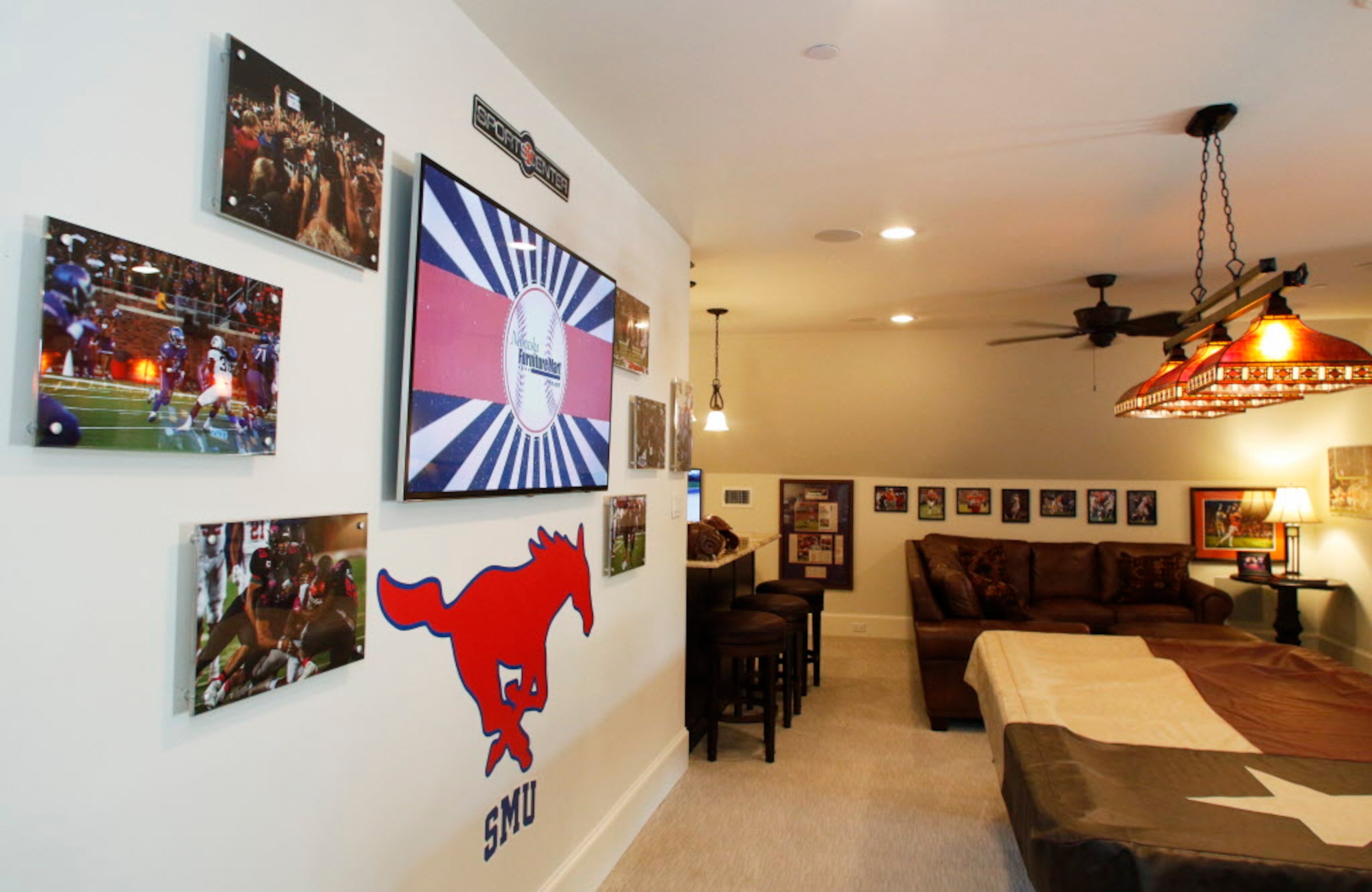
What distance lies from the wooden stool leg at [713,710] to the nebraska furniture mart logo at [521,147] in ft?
8.08

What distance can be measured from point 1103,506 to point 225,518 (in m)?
7.01

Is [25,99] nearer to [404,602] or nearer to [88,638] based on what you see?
[88,638]

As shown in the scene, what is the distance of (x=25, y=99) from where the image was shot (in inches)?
40.5

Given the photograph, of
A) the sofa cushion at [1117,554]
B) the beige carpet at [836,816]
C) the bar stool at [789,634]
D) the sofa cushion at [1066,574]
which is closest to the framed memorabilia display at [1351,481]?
the sofa cushion at [1117,554]

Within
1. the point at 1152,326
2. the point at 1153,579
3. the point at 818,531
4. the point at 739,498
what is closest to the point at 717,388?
the point at 739,498

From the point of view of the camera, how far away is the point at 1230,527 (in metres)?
6.58

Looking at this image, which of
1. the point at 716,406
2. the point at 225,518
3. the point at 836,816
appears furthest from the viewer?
the point at 716,406

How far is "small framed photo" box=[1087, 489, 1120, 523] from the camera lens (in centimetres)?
684

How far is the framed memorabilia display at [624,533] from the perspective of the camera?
2.90m

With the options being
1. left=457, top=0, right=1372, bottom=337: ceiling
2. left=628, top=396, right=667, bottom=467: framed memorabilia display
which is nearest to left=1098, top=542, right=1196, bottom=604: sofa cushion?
left=457, top=0, right=1372, bottom=337: ceiling

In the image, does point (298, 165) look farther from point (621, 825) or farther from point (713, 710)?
point (713, 710)

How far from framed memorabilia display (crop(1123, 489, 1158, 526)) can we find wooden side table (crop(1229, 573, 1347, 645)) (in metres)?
0.83

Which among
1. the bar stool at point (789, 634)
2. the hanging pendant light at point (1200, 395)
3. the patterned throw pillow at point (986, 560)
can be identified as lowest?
the bar stool at point (789, 634)

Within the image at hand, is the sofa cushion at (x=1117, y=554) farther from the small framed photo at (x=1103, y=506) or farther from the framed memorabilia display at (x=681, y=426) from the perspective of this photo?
the framed memorabilia display at (x=681, y=426)
